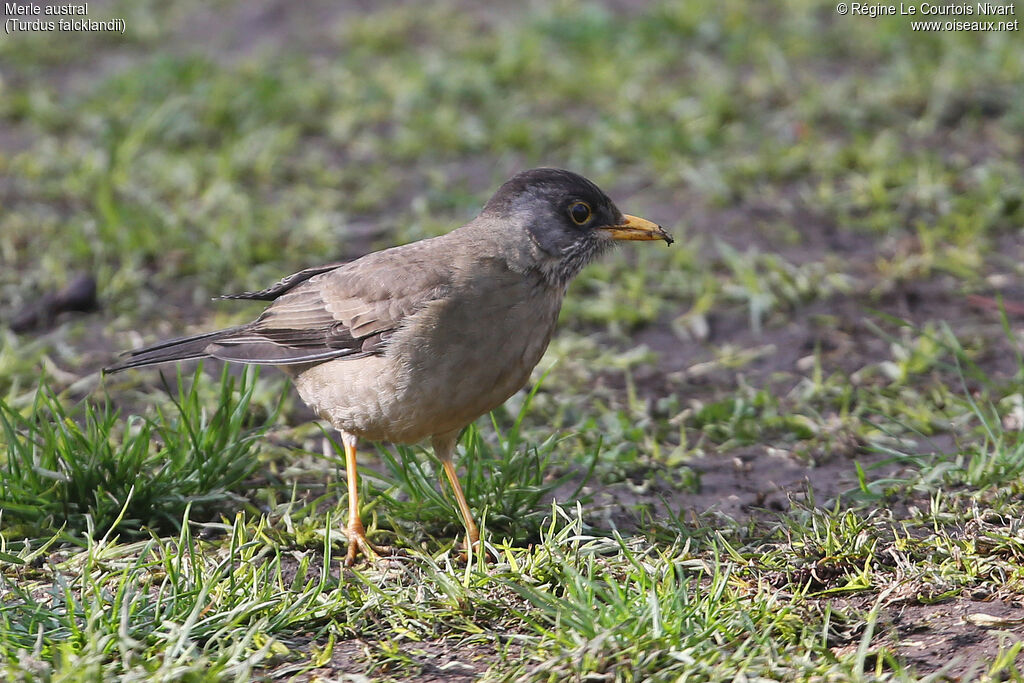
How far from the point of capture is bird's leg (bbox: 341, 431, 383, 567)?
4.85 m

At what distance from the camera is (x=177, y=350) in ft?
17.7

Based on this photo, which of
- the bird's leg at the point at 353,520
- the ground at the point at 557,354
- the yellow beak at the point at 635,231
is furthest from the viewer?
the yellow beak at the point at 635,231

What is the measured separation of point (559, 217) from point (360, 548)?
166 cm

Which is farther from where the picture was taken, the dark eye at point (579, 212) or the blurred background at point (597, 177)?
the blurred background at point (597, 177)

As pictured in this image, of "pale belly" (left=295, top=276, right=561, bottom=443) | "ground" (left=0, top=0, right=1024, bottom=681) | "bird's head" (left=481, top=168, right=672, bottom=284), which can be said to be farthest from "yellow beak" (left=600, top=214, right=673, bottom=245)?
"ground" (left=0, top=0, right=1024, bottom=681)

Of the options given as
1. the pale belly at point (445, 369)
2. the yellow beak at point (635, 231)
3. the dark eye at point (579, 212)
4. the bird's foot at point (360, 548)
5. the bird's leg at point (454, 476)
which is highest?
the dark eye at point (579, 212)

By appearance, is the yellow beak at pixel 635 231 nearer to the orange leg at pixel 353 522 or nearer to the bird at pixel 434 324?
the bird at pixel 434 324

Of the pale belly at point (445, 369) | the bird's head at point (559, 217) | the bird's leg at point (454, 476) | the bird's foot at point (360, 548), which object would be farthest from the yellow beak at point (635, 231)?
the bird's foot at point (360, 548)

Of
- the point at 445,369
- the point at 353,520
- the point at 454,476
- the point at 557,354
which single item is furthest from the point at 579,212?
the point at 353,520

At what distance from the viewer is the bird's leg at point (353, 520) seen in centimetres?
485

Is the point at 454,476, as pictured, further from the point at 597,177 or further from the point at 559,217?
the point at 597,177

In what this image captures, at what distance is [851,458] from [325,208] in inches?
167

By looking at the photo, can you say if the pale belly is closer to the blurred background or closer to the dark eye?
the dark eye

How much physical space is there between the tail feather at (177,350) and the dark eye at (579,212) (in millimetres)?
1615
